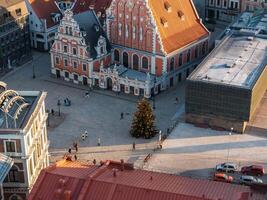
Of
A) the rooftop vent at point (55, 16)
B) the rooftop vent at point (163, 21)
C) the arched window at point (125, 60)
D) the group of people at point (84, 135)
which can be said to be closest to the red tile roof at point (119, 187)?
the group of people at point (84, 135)

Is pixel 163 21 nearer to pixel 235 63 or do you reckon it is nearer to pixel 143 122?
pixel 235 63

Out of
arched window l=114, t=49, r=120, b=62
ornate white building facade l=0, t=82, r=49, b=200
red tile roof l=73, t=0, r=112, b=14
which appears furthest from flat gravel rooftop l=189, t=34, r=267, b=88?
ornate white building facade l=0, t=82, r=49, b=200

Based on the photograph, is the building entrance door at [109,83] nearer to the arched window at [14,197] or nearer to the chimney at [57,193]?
the arched window at [14,197]

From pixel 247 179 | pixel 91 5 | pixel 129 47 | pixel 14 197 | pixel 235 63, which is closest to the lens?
pixel 14 197

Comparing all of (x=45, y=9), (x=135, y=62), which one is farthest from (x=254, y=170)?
(x=45, y=9)

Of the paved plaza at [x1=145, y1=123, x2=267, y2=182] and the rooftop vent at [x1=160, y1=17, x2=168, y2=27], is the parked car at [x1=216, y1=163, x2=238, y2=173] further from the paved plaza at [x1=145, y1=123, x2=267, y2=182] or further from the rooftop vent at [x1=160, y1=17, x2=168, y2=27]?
the rooftop vent at [x1=160, y1=17, x2=168, y2=27]

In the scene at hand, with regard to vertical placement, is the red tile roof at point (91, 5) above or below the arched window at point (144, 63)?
above
